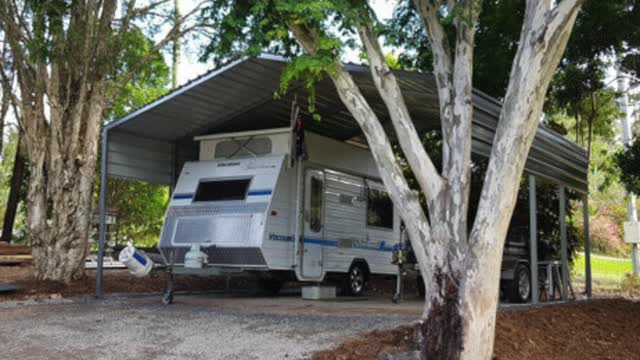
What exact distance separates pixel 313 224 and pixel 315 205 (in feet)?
1.15

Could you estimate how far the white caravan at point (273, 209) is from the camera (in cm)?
1070

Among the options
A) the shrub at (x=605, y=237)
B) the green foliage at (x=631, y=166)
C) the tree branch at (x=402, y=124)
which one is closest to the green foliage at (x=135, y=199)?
the green foliage at (x=631, y=166)

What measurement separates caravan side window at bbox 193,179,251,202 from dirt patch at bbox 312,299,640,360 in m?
4.76

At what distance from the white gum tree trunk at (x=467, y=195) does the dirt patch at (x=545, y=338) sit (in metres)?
0.63

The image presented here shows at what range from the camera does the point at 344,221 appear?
12.5m

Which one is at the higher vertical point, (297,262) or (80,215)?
(80,215)

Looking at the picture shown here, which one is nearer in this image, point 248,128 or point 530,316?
point 530,316

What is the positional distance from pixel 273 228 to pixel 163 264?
1817mm

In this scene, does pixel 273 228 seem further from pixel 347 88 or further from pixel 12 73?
pixel 12 73

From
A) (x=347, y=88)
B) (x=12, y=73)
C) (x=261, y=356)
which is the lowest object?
(x=261, y=356)

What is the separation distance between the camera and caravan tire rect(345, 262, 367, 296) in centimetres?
1276

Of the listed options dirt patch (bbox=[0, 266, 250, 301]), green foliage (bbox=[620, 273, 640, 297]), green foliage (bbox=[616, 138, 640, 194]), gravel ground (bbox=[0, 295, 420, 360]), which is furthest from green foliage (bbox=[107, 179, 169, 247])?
green foliage (bbox=[616, 138, 640, 194])

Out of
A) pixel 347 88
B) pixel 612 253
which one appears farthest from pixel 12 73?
pixel 612 253

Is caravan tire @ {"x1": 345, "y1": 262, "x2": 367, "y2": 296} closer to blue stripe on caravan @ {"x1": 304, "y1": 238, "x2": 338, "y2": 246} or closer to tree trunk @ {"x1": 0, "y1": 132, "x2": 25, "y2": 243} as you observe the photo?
blue stripe on caravan @ {"x1": 304, "y1": 238, "x2": 338, "y2": 246}
